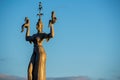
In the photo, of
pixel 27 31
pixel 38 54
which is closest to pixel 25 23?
pixel 27 31

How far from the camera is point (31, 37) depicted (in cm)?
2581

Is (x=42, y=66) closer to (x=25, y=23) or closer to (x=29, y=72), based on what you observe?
(x=29, y=72)

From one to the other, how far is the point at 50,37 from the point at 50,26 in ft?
1.92

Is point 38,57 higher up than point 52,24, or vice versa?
point 52,24

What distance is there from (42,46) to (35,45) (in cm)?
38

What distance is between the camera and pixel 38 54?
25172 mm

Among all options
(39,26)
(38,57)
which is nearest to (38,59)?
(38,57)

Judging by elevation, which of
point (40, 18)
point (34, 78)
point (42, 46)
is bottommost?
point (34, 78)

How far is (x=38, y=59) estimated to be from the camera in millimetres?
25125

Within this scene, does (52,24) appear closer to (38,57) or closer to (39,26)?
(39,26)

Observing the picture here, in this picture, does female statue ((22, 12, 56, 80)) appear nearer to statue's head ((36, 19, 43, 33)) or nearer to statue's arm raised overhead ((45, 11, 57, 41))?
statue's arm raised overhead ((45, 11, 57, 41))

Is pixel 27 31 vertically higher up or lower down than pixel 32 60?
higher up

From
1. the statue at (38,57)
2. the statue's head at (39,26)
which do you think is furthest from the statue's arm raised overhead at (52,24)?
the statue's head at (39,26)

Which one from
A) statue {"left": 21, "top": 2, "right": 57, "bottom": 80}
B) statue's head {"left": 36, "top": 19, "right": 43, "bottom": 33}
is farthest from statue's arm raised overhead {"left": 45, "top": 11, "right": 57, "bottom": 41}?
statue's head {"left": 36, "top": 19, "right": 43, "bottom": 33}
